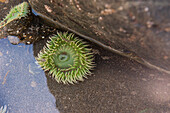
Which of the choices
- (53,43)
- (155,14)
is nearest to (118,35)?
(155,14)

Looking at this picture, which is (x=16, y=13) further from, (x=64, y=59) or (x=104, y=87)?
(x=104, y=87)

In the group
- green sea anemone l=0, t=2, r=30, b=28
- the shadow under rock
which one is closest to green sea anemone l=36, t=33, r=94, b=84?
the shadow under rock

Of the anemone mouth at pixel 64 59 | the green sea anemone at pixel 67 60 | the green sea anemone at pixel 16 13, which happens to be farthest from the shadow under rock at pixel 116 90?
the green sea anemone at pixel 16 13

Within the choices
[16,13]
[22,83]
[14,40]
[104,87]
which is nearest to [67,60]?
[104,87]

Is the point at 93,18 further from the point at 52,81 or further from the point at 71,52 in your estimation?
the point at 52,81

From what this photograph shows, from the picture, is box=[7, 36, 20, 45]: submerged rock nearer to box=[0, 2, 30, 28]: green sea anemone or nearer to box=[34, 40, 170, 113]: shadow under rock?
box=[0, 2, 30, 28]: green sea anemone
